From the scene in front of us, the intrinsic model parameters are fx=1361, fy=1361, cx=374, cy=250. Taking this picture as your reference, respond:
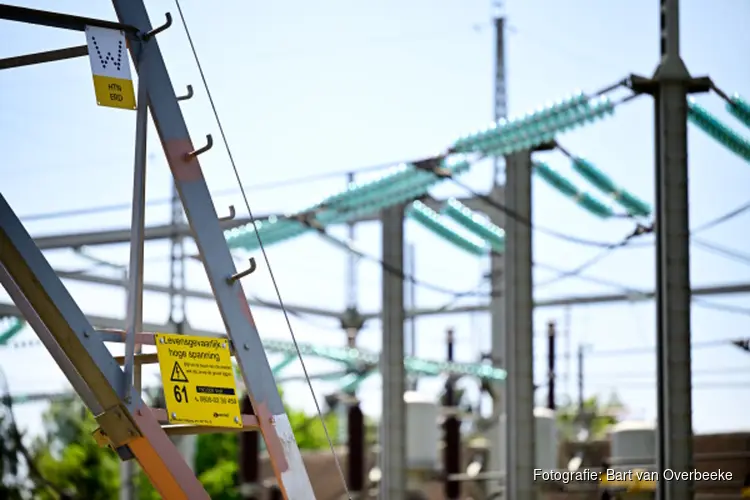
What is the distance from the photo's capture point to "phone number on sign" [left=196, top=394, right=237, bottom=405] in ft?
21.7

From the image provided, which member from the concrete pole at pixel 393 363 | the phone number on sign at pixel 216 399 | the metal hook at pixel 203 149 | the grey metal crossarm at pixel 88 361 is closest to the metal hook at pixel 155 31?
the metal hook at pixel 203 149

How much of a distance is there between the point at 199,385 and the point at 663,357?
7.12m

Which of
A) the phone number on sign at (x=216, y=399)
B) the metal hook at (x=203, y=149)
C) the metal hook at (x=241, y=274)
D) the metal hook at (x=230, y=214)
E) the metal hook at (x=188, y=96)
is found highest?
the metal hook at (x=188, y=96)

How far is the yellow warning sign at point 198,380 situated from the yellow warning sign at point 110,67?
3.87 ft

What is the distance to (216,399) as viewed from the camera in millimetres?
6668

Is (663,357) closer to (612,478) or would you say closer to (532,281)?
(532,281)

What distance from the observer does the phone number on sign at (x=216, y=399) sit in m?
6.62

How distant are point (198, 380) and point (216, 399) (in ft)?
0.42

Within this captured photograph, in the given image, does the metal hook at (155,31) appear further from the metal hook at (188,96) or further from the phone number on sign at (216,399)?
the phone number on sign at (216,399)

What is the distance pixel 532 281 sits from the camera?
1528cm

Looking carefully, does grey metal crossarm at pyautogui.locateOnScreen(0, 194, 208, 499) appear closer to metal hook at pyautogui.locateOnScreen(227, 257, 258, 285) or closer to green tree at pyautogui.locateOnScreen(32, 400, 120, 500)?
metal hook at pyautogui.locateOnScreen(227, 257, 258, 285)

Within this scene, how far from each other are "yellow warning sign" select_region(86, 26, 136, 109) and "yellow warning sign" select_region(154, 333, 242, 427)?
118 cm

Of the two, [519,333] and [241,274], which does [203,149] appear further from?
[519,333]

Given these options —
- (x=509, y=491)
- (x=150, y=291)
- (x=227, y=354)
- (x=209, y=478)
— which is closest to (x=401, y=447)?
(x=509, y=491)
